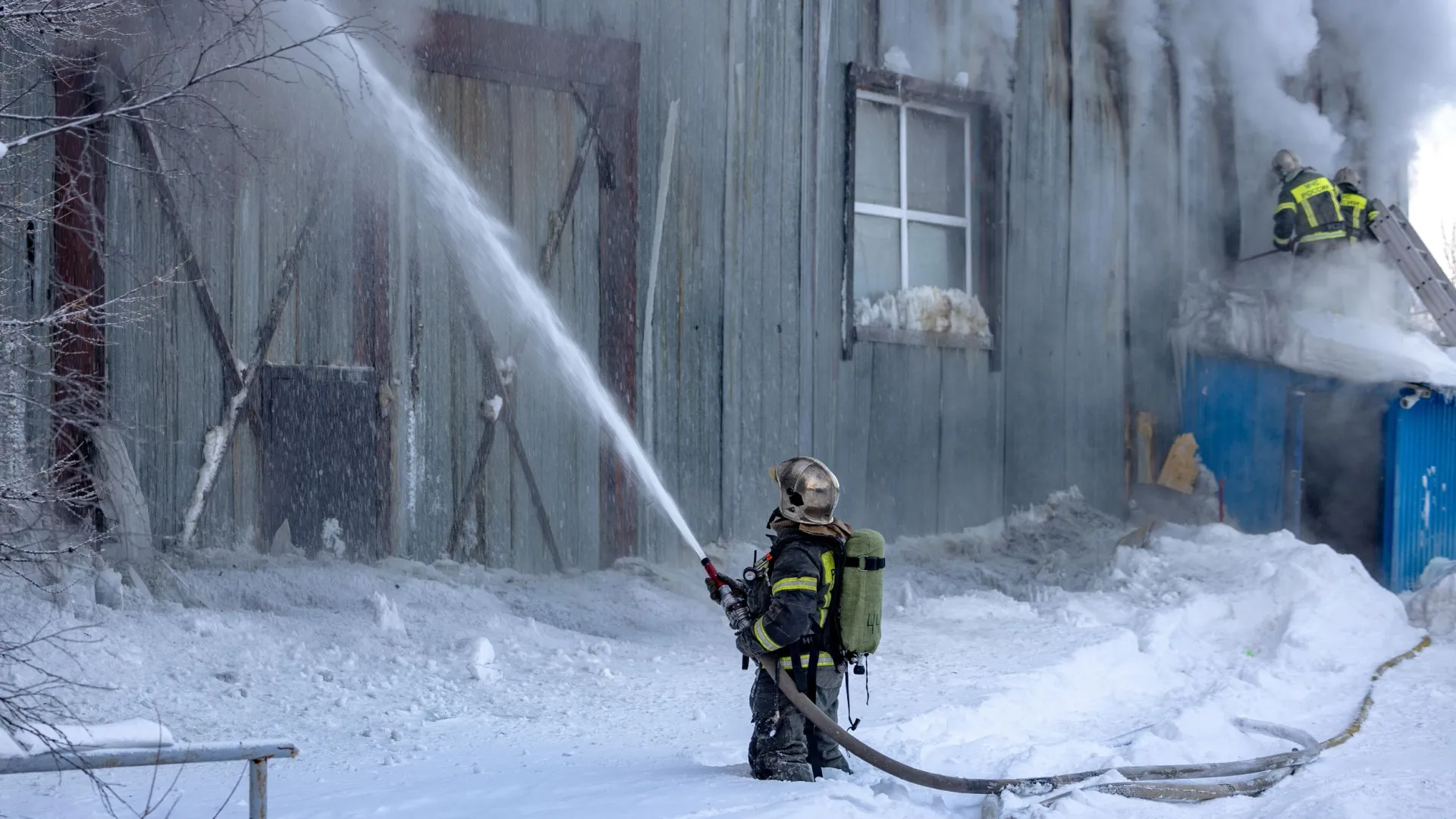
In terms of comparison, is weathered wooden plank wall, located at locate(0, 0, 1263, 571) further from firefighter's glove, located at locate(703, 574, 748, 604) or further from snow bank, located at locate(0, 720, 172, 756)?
snow bank, located at locate(0, 720, 172, 756)

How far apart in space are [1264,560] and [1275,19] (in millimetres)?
5412

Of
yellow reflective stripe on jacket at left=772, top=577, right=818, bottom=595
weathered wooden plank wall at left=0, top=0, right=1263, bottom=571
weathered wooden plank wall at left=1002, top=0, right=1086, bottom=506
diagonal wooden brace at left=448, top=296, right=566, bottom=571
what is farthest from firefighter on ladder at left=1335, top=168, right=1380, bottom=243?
yellow reflective stripe on jacket at left=772, top=577, right=818, bottom=595

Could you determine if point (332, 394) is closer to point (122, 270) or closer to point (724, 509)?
point (122, 270)

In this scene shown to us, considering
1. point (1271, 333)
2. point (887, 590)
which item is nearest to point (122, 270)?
point (887, 590)

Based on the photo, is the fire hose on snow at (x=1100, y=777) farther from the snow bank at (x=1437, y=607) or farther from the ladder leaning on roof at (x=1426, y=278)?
the ladder leaning on roof at (x=1426, y=278)

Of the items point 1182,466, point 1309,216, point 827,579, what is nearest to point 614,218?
point 827,579

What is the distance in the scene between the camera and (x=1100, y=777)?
4.66m

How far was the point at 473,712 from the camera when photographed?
5445 millimetres

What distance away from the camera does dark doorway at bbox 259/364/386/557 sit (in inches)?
257

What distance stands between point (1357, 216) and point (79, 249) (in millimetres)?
9761

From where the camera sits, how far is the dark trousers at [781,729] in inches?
180

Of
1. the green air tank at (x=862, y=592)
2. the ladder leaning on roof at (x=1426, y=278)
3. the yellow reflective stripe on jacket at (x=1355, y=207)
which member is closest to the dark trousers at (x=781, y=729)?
the green air tank at (x=862, y=592)

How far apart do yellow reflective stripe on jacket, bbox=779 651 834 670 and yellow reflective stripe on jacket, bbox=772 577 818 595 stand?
0.99ft

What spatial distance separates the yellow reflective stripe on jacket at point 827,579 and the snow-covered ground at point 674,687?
24.0 inches
